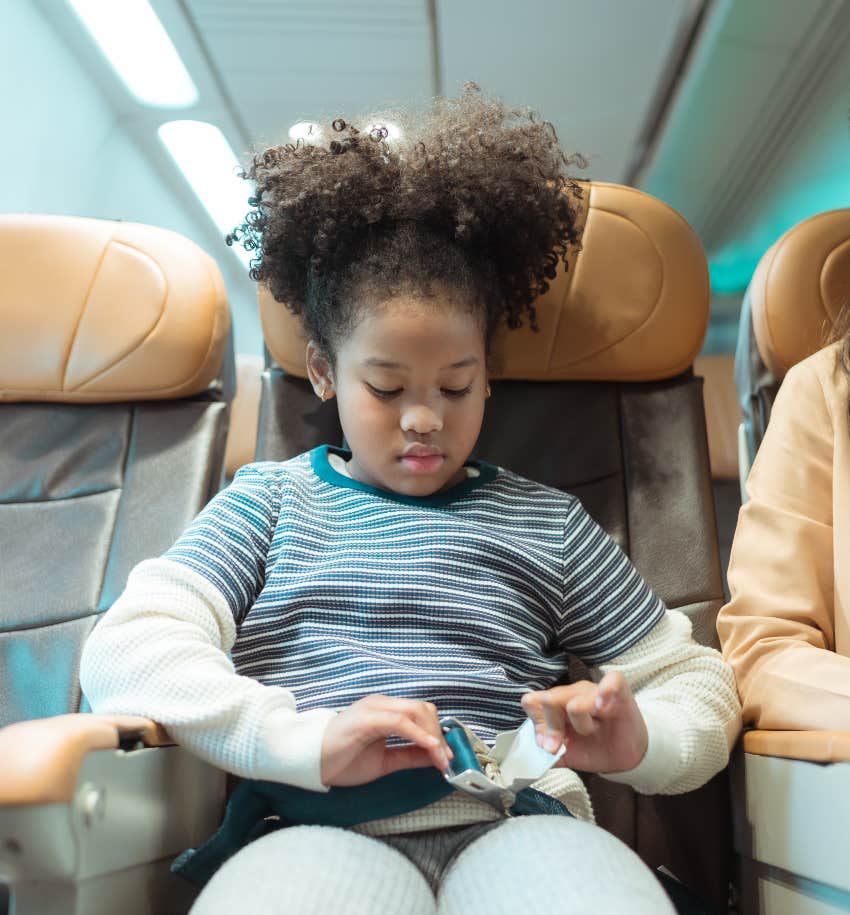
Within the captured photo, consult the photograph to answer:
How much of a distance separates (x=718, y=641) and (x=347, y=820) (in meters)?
0.64

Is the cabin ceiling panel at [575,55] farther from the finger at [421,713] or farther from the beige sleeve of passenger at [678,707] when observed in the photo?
the finger at [421,713]

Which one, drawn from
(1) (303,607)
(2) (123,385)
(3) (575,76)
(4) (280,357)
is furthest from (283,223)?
(3) (575,76)

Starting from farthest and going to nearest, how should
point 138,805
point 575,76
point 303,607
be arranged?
point 575,76 < point 303,607 < point 138,805

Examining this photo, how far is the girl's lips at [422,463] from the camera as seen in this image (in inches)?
48.0

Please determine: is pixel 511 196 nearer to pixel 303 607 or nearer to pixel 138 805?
pixel 303 607

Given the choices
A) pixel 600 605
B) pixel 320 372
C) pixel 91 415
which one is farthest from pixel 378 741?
pixel 91 415

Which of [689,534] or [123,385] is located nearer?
[689,534]

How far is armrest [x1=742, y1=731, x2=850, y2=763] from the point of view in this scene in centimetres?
87

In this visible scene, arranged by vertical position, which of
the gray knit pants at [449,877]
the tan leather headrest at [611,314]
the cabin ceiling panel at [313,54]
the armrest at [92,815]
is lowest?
the gray knit pants at [449,877]

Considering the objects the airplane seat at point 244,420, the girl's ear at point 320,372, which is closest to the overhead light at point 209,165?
the airplane seat at point 244,420

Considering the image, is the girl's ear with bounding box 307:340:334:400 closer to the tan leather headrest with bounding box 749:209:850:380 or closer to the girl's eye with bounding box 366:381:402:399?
the girl's eye with bounding box 366:381:402:399

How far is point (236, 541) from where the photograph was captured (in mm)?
1158

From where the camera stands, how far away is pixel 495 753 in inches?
38.0

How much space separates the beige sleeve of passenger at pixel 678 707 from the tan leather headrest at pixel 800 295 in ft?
1.72
